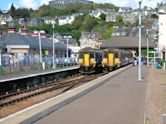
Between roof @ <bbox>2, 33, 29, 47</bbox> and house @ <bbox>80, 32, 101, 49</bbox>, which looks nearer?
roof @ <bbox>2, 33, 29, 47</bbox>

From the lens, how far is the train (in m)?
54.5

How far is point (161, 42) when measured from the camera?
98.5 meters

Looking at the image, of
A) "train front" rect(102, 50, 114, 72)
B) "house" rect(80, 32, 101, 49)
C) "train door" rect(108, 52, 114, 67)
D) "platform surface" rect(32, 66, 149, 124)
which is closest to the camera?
"platform surface" rect(32, 66, 149, 124)

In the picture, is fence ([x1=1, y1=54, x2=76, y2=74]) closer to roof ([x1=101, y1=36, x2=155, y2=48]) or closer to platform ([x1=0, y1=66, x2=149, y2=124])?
platform ([x1=0, y1=66, x2=149, y2=124])

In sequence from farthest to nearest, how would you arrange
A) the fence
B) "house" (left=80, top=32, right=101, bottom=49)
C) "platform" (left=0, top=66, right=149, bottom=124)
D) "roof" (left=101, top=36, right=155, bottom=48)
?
"house" (left=80, top=32, right=101, bottom=49)
"roof" (left=101, top=36, right=155, bottom=48)
the fence
"platform" (left=0, top=66, right=149, bottom=124)

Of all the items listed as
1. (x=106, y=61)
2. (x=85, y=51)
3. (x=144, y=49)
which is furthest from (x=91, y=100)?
(x=144, y=49)

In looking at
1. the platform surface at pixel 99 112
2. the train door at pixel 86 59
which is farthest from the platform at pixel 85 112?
the train door at pixel 86 59

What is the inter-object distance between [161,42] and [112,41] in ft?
149

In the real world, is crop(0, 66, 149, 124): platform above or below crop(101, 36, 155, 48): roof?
below

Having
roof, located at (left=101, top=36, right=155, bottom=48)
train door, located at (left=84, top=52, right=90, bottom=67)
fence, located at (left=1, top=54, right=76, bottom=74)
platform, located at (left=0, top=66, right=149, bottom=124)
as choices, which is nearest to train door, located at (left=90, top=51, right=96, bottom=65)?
train door, located at (left=84, top=52, right=90, bottom=67)

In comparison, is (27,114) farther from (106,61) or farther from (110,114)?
(106,61)

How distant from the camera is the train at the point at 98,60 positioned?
54531 millimetres

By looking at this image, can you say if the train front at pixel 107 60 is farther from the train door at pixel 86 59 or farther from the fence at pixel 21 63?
the fence at pixel 21 63

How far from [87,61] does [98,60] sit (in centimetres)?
366
